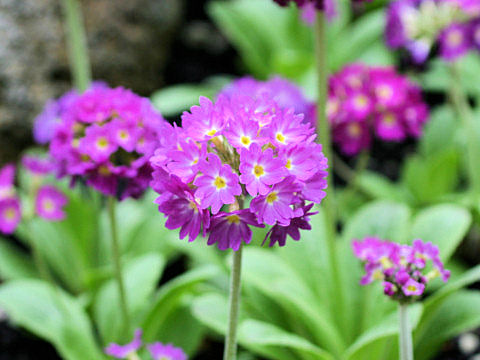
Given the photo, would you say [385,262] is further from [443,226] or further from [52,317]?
[52,317]

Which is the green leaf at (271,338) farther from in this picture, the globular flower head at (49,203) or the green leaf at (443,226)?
the globular flower head at (49,203)

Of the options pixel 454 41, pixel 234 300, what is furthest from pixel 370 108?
pixel 234 300

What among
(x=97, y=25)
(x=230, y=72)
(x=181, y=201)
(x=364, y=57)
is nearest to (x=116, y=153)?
(x=181, y=201)

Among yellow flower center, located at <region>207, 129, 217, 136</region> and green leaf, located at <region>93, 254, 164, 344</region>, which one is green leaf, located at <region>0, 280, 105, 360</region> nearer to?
green leaf, located at <region>93, 254, 164, 344</region>

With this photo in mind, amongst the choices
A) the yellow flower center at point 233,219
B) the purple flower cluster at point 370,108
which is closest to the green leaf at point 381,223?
the purple flower cluster at point 370,108

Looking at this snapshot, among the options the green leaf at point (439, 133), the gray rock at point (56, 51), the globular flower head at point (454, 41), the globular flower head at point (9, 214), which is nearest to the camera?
the globular flower head at point (9, 214)

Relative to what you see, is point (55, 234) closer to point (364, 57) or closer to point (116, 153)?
point (116, 153)
